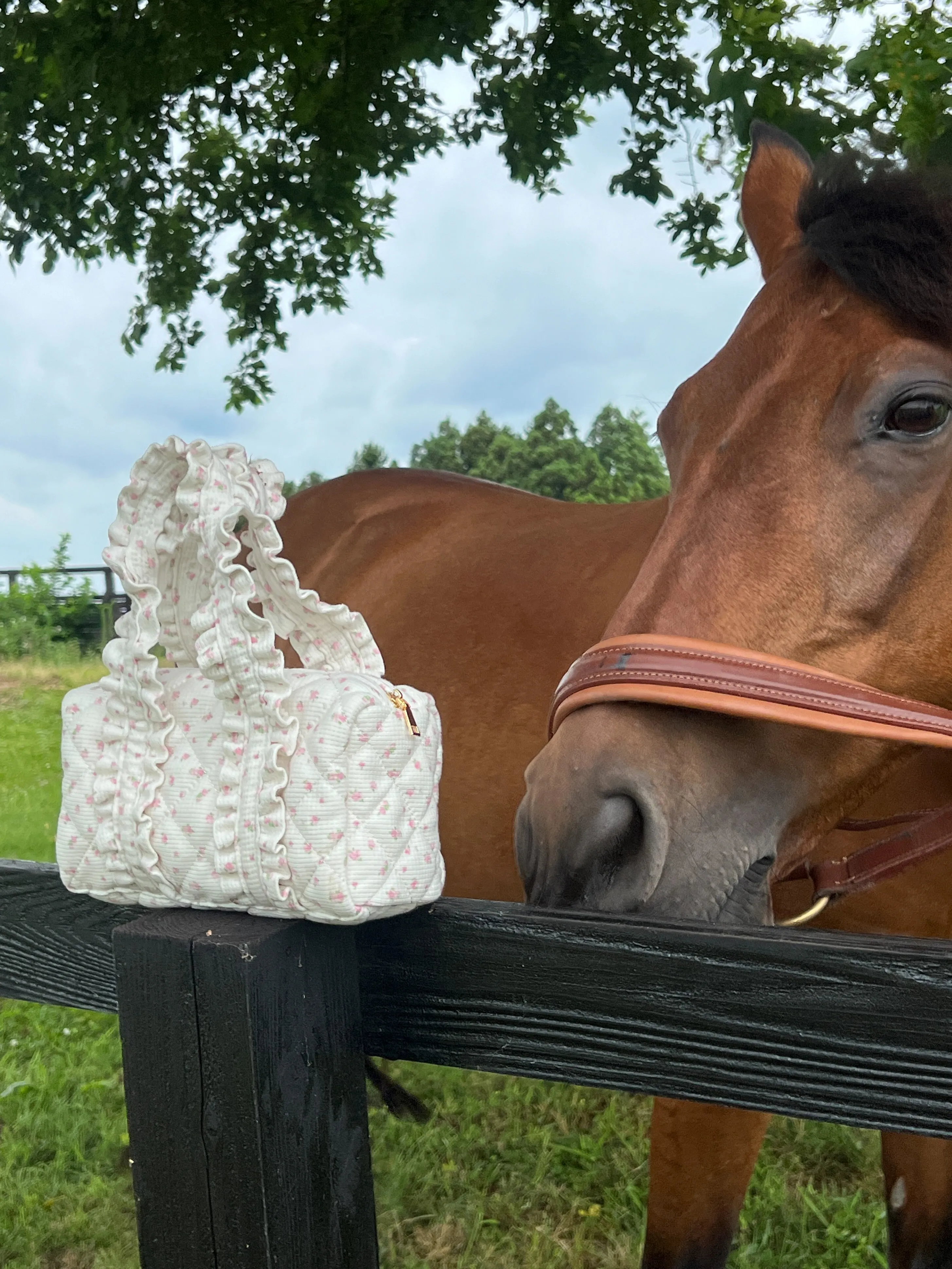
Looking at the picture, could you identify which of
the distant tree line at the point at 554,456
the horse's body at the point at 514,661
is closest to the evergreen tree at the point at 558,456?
the distant tree line at the point at 554,456

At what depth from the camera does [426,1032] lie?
89cm

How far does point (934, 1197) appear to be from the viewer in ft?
6.47

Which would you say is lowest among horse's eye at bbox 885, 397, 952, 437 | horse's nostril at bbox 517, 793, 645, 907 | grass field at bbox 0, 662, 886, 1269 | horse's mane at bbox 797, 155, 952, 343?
grass field at bbox 0, 662, 886, 1269

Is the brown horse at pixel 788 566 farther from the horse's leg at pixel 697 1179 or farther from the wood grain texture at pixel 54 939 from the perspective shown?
the horse's leg at pixel 697 1179

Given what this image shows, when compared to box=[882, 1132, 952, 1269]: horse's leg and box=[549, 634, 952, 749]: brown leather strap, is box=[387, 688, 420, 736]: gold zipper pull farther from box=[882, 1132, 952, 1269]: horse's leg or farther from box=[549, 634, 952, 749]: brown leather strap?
box=[882, 1132, 952, 1269]: horse's leg

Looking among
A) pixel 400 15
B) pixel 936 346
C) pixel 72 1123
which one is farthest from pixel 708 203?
pixel 72 1123

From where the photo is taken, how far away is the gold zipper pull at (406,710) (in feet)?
2.64

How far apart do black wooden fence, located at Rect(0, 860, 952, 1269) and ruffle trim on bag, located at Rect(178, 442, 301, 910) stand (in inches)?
2.4

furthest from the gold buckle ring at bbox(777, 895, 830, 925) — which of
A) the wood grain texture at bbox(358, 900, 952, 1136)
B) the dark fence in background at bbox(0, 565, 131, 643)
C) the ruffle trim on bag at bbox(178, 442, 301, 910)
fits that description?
the dark fence in background at bbox(0, 565, 131, 643)

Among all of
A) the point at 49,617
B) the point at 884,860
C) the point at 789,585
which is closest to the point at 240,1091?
the point at 789,585

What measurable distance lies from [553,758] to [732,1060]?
440 mm

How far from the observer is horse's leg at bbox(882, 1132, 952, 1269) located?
1955 mm

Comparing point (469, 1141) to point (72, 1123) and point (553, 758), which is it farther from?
point (553, 758)

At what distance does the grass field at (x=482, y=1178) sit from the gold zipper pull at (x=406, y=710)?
6.40ft
